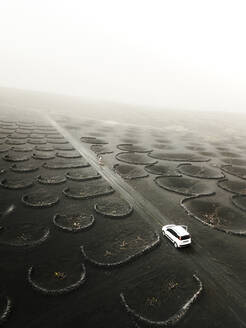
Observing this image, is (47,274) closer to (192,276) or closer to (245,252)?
(192,276)

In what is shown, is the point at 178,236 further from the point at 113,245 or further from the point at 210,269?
the point at 113,245

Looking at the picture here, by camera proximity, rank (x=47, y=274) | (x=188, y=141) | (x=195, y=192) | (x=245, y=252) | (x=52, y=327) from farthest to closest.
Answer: (x=188, y=141) → (x=195, y=192) → (x=245, y=252) → (x=47, y=274) → (x=52, y=327)

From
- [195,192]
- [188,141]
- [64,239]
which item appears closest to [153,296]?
[64,239]

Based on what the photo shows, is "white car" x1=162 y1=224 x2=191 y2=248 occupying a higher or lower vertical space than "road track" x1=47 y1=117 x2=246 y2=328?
higher

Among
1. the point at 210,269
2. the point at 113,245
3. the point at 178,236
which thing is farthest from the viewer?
the point at 113,245

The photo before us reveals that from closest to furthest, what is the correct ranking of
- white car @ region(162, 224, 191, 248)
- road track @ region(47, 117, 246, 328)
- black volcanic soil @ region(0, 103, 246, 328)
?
black volcanic soil @ region(0, 103, 246, 328) → road track @ region(47, 117, 246, 328) → white car @ region(162, 224, 191, 248)

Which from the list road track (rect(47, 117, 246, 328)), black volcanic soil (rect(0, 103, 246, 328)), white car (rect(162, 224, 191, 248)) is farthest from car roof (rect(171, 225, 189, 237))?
road track (rect(47, 117, 246, 328))

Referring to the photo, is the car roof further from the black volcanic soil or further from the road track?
the road track

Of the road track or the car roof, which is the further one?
the car roof

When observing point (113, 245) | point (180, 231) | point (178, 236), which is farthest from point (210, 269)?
point (113, 245)
